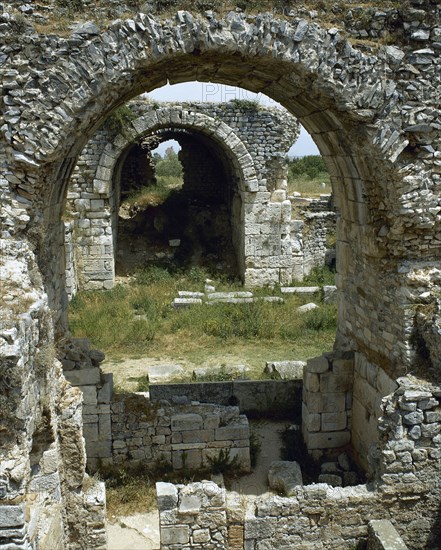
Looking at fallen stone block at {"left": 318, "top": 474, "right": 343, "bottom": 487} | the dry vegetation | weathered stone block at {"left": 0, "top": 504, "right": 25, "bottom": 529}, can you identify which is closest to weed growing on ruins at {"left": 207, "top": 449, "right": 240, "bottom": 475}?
fallen stone block at {"left": 318, "top": 474, "right": 343, "bottom": 487}

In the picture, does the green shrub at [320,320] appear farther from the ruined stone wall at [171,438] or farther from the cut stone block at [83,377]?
the cut stone block at [83,377]

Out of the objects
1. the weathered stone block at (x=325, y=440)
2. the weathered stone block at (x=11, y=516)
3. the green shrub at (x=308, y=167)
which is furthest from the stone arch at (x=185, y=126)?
the green shrub at (x=308, y=167)

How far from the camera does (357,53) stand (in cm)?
593

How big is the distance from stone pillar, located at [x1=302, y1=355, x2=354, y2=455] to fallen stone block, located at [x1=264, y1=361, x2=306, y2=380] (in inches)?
81.2

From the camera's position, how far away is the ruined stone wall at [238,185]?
14.9m

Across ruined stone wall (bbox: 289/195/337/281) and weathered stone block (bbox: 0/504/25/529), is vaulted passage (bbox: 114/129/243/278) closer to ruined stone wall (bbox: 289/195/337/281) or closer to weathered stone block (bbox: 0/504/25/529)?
ruined stone wall (bbox: 289/195/337/281)

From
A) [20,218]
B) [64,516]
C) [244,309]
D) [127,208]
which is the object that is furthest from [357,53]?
[127,208]

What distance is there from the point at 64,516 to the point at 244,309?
811 centimetres

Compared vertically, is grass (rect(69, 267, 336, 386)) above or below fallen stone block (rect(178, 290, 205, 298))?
below

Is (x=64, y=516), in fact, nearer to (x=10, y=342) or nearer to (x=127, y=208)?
(x=10, y=342)

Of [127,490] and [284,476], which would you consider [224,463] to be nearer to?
[284,476]

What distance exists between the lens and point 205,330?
491 inches

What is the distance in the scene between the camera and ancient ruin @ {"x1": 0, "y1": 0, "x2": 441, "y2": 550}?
5.51 meters

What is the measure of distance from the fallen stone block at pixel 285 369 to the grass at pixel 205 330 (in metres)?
0.26
